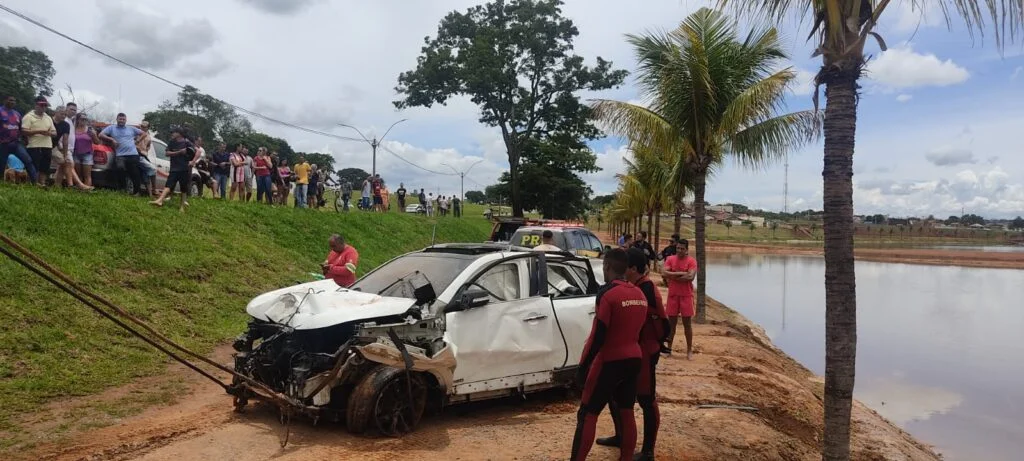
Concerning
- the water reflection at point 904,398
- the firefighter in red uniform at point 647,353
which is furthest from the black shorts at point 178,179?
the water reflection at point 904,398

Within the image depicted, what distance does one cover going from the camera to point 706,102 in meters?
13.0

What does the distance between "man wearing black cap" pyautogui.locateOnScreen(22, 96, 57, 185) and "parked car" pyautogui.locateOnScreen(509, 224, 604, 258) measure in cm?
848

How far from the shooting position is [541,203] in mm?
43750

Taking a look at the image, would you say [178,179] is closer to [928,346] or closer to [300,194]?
[300,194]

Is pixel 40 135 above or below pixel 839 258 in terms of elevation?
above

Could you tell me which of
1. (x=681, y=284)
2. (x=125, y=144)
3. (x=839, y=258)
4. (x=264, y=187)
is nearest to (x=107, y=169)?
(x=125, y=144)

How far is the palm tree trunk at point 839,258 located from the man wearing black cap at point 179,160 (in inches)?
442

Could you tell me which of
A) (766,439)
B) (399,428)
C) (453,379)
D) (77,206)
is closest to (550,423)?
(453,379)

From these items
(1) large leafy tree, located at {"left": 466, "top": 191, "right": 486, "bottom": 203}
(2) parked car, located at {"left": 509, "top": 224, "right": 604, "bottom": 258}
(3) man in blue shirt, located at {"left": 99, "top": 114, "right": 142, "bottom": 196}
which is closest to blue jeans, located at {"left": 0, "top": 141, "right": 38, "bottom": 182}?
(3) man in blue shirt, located at {"left": 99, "top": 114, "right": 142, "bottom": 196}

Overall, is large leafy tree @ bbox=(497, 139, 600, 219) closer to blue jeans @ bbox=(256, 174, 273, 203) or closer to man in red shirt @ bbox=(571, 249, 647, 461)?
blue jeans @ bbox=(256, 174, 273, 203)

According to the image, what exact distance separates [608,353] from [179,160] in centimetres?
1052

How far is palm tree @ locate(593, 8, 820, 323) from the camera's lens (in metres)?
12.6

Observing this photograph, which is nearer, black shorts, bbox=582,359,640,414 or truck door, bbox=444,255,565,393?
black shorts, bbox=582,359,640,414

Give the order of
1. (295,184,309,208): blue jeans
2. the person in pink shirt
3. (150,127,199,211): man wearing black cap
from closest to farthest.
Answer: the person in pink shirt, (150,127,199,211): man wearing black cap, (295,184,309,208): blue jeans
